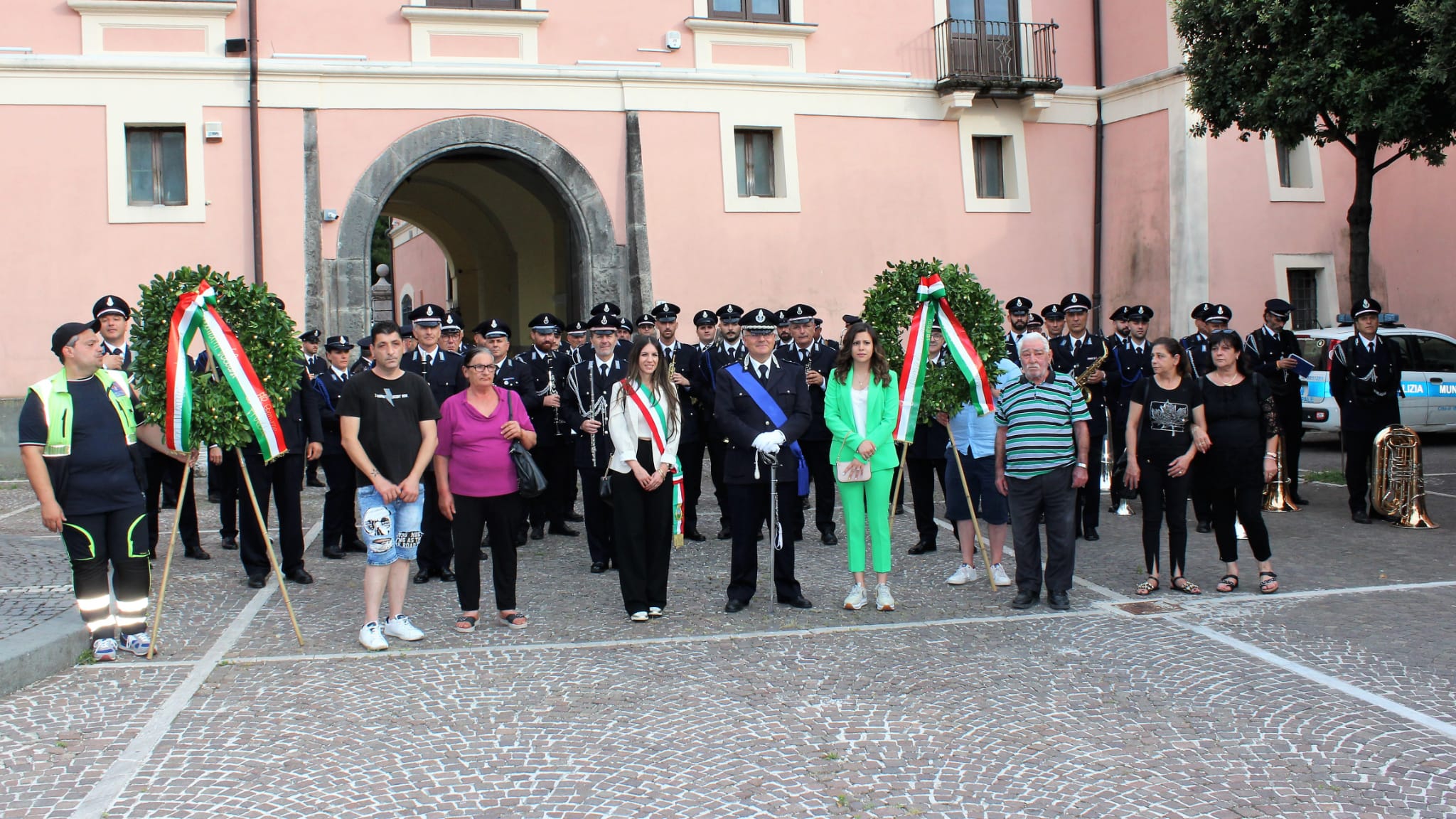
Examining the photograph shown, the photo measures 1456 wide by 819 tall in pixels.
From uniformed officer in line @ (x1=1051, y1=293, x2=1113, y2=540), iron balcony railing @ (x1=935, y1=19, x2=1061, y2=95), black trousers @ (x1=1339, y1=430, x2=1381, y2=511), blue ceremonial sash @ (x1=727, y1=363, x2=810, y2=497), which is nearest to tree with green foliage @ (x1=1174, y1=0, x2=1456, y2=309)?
black trousers @ (x1=1339, y1=430, x2=1381, y2=511)

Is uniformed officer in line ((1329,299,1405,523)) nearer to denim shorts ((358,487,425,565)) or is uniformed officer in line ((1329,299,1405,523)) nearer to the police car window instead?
the police car window

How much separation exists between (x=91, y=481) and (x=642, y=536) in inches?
120

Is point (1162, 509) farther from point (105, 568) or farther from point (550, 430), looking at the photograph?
point (105, 568)

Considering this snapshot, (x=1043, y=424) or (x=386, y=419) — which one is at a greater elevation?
(x=386, y=419)

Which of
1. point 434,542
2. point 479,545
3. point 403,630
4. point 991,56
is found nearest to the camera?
point 403,630

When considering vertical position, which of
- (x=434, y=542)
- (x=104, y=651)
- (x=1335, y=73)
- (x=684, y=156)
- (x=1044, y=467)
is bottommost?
(x=104, y=651)

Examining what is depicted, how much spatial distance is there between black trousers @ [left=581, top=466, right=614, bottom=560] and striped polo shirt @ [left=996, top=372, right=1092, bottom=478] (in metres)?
3.09

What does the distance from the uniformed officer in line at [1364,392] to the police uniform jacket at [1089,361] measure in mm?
2222

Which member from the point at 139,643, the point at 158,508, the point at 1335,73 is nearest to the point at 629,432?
the point at 139,643

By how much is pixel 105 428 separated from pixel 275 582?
2.48 meters

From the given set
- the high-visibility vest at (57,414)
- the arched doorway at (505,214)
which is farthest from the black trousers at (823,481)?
the arched doorway at (505,214)

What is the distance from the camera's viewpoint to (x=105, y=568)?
267 inches

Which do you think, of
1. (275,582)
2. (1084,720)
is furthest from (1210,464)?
(275,582)

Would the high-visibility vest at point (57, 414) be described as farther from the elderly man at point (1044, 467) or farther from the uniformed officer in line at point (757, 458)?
the elderly man at point (1044, 467)
